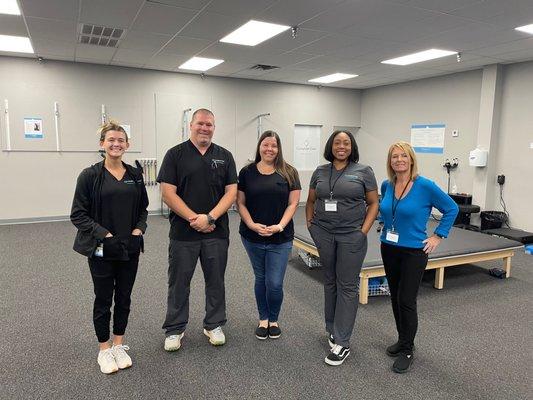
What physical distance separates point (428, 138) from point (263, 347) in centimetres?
623

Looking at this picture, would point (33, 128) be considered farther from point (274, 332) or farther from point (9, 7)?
point (274, 332)

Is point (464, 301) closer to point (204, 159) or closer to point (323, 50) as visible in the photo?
point (204, 159)

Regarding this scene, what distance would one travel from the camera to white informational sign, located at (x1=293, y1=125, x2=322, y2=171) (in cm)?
854

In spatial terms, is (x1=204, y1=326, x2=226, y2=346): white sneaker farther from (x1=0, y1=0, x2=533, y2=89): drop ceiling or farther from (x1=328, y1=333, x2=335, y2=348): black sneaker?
(x1=0, y1=0, x2=533, y2=89): drop ceiling

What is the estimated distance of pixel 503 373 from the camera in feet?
7.33

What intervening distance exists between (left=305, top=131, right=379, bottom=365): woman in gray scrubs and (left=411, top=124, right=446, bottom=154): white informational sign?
18.4 ft

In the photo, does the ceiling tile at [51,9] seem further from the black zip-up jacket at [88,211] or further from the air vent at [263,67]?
the air vent at [263,67]

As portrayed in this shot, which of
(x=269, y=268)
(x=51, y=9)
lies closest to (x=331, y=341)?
(x=269, y=268)

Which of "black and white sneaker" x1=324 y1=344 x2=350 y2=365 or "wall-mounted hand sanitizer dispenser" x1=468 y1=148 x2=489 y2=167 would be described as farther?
"wall-mounted hand sanitizer dispenser" x1=468 y1=148 x2=489 y2=167

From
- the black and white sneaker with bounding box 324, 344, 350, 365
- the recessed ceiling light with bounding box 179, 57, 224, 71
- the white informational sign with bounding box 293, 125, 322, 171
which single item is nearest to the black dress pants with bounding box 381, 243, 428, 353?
the black and white sneaker with bounding box 324, 344, 350, 365

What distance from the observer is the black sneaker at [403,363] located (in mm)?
2215

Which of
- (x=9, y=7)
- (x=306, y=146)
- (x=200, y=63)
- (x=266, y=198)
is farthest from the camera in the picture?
(x=306, y=146)

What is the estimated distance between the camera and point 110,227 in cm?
206

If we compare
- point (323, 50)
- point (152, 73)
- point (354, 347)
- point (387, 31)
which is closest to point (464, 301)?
point (354, 347)
